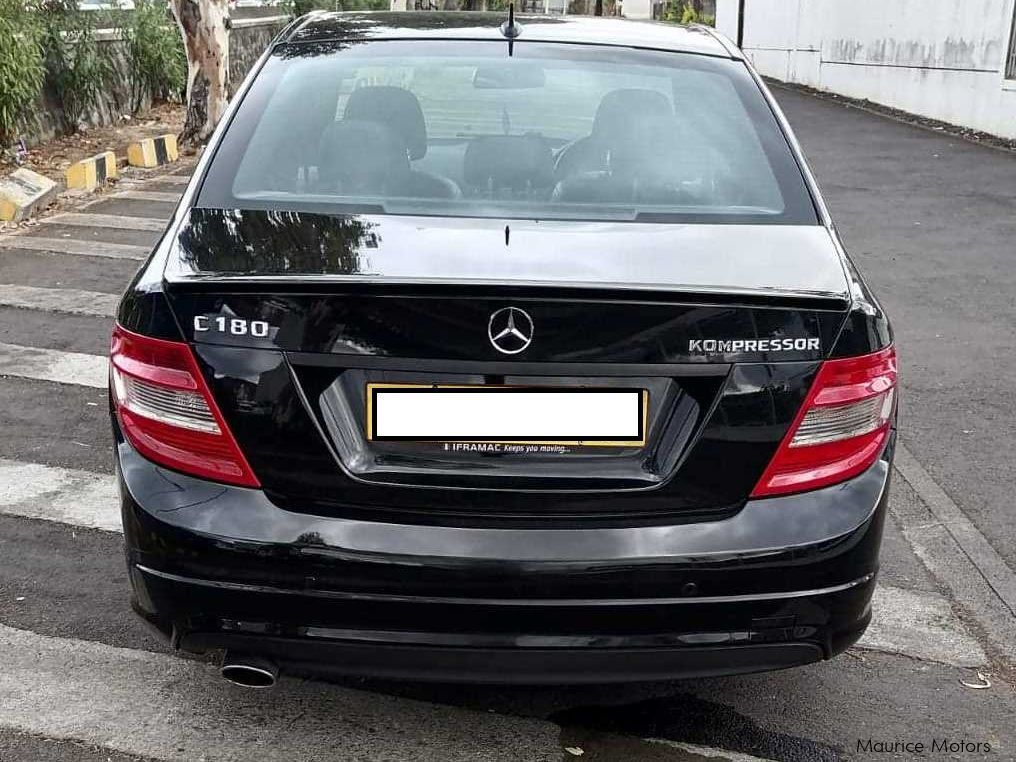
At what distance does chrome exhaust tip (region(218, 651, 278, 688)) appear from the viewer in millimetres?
2682

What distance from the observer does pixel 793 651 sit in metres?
2.71

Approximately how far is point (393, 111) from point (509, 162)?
1.45ft

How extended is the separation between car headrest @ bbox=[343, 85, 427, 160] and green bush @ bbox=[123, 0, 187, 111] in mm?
13499

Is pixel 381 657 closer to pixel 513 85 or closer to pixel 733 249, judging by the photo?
pixel 733 249

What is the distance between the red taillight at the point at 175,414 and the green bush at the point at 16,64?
9929 mm

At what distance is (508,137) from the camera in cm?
350

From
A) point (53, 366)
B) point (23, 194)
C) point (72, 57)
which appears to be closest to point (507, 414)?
point (53, 366)

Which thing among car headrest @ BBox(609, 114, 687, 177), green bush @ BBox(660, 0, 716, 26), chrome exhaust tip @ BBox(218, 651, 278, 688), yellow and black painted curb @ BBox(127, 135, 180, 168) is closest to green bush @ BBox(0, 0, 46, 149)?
yellow and black painted curb @ BBox(127, 135, 180, 168)

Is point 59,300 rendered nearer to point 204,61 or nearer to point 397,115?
point 397,115

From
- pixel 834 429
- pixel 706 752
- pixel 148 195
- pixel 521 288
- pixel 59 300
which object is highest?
pixel 521 288

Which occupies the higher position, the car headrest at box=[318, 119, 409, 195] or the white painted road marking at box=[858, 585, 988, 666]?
the car headrest at box=[318, 119, 409, 195]

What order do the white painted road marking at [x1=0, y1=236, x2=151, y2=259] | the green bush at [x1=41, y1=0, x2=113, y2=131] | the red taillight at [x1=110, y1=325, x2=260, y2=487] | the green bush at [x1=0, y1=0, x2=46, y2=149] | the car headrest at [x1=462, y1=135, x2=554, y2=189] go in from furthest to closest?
Result: the green bush at [x1=41, y1=0, x2=113, y2=131], the green bush at [x1=0, y1=0, x2=46, y2=149], the white painted road marking at [x1=0, y1=236, x2=151, y2=259], the car headrest at [x1=462, y1=135, x2=554, y2=189], the red taillight at [x1=110, y1=325, x2=260, y2=487]

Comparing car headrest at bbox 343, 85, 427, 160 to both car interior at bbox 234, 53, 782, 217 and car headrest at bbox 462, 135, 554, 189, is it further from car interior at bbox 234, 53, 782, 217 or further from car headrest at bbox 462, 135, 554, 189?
car headrest at bbox 462, 135, 554, 189

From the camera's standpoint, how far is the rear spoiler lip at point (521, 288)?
2.49 m
